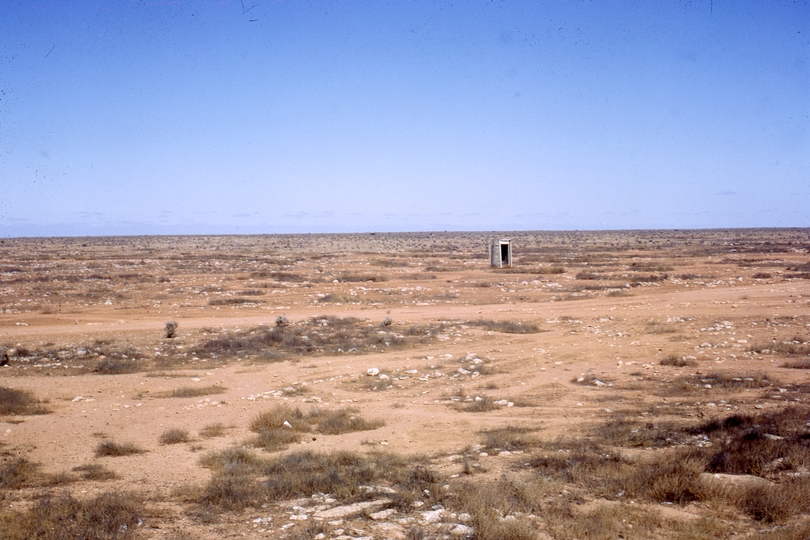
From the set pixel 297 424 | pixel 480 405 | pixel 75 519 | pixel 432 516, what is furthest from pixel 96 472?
pixel 480 405

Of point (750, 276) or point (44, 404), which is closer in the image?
point (44, 404)

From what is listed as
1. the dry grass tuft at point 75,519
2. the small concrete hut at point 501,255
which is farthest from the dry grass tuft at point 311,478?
the small concrete hut at point 501,255

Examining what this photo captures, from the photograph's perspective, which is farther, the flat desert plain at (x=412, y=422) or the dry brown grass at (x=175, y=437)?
the dry brown grass at (x=175, y=437)

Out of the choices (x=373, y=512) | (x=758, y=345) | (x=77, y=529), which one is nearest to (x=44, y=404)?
(x=77, y=529)

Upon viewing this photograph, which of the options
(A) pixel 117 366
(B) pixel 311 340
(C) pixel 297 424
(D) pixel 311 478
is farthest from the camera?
→ (B) pixel 311 340

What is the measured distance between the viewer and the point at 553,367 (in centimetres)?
1411

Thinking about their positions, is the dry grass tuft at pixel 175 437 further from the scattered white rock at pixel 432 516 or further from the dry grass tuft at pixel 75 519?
the scattered white rock at pixel 432 516

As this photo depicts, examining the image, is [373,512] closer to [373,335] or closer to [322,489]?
[322,489]

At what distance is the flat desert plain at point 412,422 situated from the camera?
20.5ft

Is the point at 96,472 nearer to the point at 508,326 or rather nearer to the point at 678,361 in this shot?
the point at 678,361

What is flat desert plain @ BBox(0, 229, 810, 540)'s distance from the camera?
6.24m

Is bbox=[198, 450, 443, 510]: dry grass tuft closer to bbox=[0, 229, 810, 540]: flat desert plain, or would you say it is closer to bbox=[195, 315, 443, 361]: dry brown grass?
bbox=[0, 229, 810, 540]: flat desert plain

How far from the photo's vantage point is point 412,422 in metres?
10.3

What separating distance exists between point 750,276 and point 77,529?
3795cm
